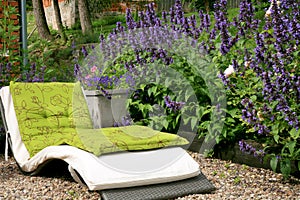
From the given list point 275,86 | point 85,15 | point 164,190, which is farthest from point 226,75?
point 85,15

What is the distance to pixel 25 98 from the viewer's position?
4199mm

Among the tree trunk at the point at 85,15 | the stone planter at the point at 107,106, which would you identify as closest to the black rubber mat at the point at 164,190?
the stone planter at the point at 107,106

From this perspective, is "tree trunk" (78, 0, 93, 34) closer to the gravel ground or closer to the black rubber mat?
the gravel ground

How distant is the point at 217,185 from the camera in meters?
3.45

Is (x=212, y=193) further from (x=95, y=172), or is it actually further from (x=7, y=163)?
(x=7, y=163)

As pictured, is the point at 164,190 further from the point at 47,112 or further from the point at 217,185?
the point at 47,112

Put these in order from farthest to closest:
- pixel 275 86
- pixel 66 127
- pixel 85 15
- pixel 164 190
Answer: pixel 85 15 → pixel 66 127 → pixel 275 86 → pixel 164 190

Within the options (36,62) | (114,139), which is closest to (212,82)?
(114,139)

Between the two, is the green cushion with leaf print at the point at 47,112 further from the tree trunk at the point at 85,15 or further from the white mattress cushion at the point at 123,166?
the tree trunk at the point at 85,15

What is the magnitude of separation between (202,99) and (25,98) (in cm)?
155

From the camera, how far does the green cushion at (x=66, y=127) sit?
3434mm

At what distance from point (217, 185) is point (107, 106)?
1.88 m

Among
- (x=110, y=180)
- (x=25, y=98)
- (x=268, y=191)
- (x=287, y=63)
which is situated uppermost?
(x=287, y=63)

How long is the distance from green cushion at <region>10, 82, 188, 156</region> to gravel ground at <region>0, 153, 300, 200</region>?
11.0 inches
